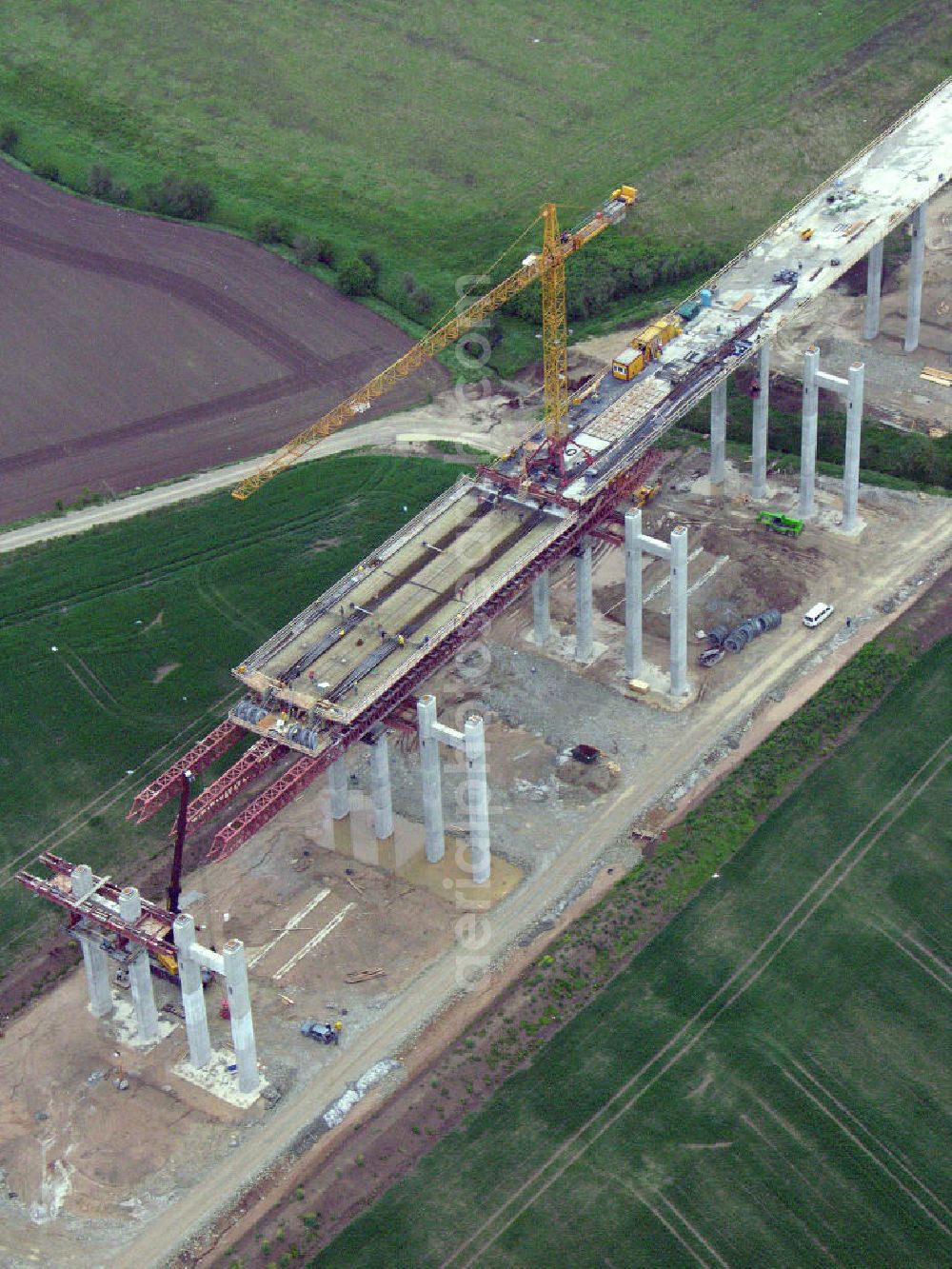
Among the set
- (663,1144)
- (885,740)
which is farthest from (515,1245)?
(885,740)

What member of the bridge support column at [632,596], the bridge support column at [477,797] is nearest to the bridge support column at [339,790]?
the bridge support column at [477,797]

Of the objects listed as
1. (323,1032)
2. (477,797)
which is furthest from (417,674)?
(323,1032)

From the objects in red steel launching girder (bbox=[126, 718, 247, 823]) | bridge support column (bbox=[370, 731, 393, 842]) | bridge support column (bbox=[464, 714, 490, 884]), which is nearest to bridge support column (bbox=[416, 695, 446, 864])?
bridge support column (bbox=[464, 714, 490, 884])

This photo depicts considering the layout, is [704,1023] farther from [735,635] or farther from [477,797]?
[735,635]

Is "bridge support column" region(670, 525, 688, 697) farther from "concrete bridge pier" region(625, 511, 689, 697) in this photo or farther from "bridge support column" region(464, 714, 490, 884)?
"bridge support column" region(464, 714, 490, 884)

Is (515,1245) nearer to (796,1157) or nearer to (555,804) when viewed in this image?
A: (796,1157)

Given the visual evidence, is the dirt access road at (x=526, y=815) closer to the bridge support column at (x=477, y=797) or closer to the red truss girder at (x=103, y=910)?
the bridge support column at (x=477, y=797)
